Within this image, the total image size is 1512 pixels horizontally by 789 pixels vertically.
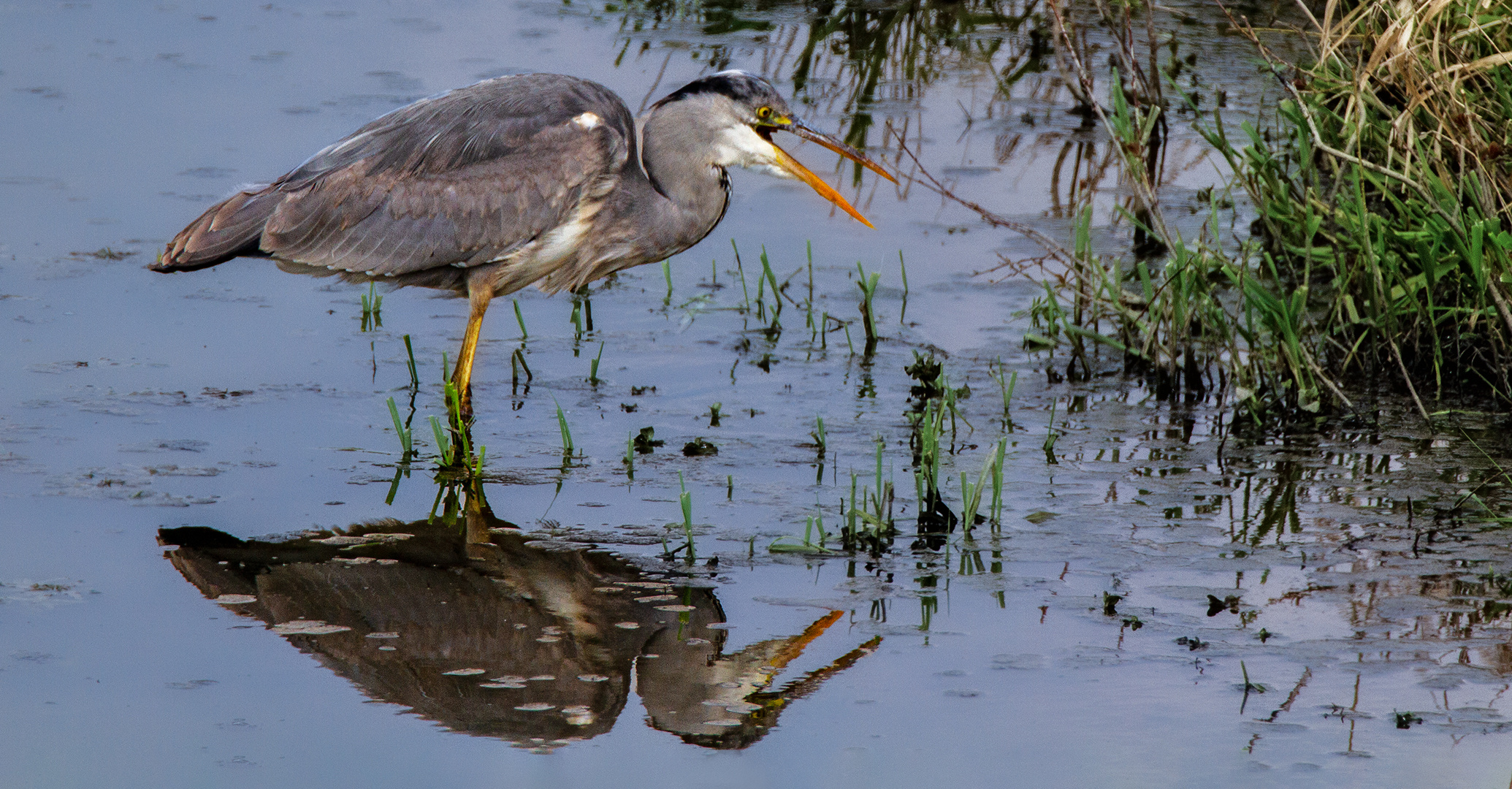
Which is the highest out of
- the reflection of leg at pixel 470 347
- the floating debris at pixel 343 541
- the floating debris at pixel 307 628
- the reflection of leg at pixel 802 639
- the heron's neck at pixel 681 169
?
the heron's neck at pixel 681 169

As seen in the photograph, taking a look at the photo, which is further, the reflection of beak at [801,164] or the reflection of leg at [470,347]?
the reflection of beak at [801,164]

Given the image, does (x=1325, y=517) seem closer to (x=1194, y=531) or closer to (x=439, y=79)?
(x=1194, y=531)

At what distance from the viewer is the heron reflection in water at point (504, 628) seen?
4.02 metres

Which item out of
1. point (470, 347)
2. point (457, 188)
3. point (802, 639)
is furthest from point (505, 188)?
point (802, 639)

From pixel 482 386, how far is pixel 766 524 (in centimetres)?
168

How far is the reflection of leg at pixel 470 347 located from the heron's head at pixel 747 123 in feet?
2.67

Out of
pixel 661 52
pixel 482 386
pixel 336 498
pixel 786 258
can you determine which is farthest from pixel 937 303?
pixel 661 52

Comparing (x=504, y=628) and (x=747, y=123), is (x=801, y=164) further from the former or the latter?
(x=504, y=628)

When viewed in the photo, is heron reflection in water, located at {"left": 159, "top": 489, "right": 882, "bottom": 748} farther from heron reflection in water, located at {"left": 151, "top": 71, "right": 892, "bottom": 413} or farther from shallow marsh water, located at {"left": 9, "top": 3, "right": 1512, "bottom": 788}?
heron reflection in water, located at {"left": 151, "top": 71, "right": 892, "bottom": 413}

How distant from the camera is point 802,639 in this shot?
4.33 metres

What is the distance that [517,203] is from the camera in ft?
19.3

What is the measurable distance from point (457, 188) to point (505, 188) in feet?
0.56

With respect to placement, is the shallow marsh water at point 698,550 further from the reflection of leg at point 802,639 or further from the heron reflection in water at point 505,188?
the heron reflection in water at point 505,188

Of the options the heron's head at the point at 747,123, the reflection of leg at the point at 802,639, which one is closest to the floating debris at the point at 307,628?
the reflection of leg at the point at 802,639
